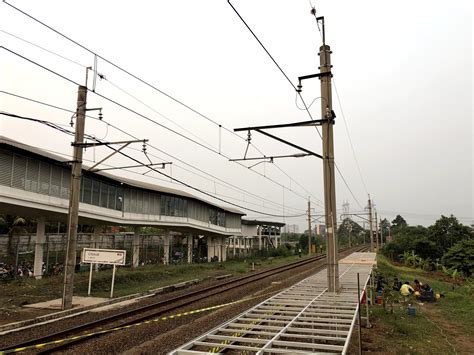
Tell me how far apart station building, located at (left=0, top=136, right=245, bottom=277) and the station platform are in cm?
1311

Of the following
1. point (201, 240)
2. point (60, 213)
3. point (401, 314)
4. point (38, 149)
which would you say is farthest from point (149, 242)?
point (401, 314)

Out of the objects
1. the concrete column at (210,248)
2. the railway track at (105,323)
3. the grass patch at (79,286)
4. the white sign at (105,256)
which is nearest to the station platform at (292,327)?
the railway track at (105,323)

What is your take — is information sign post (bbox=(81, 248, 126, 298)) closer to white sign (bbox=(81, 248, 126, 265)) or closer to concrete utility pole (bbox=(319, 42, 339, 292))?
white sign (bbox=(81, 248, 126, 265))

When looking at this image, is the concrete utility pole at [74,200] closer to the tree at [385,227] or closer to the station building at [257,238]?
the station building at [257,238]

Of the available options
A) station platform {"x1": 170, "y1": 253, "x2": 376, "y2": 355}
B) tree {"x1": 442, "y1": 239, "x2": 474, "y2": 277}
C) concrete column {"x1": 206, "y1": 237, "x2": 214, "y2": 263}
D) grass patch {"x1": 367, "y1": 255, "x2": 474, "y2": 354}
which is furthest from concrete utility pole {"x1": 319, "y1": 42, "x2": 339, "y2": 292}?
concrete column {"x1": 206, "y1": 237, "x2": 214, "y2": 263}

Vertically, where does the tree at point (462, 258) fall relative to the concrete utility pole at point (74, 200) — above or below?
below

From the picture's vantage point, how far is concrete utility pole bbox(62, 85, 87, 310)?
1555cm

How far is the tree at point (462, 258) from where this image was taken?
36812mm

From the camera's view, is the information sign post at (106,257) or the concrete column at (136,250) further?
the concrete column at (136,250)

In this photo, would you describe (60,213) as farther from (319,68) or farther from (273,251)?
(273,251)

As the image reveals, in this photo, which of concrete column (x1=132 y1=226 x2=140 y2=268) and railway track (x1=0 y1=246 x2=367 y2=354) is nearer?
railway track (x1=0 y1=246 x2=367 y2=354)

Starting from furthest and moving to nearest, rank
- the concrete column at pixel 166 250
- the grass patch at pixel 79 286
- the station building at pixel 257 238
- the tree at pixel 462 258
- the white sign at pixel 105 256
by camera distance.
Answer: the station building at pixel 257 238, the concrete column at pixel 166 250, the tree at pixel 462 258, the white sign at pixel 105 256, the grass patch at pixel 79 286

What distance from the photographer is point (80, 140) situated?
54.1 feet

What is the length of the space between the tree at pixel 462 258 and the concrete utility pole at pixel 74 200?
3522 cm
